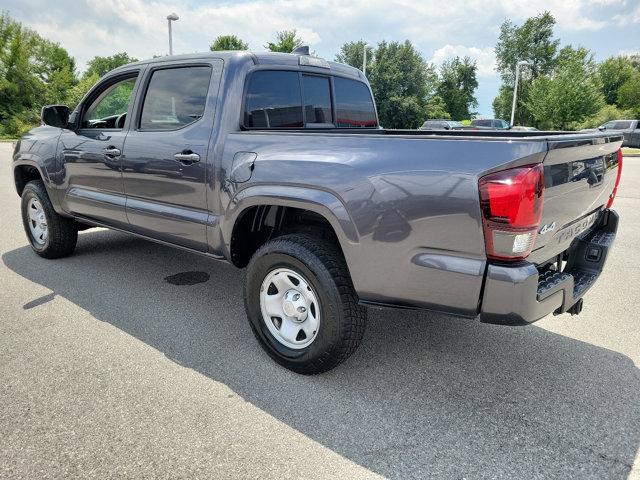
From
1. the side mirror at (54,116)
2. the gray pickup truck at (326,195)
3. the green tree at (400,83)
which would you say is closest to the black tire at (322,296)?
the gray pickup truck at (326,195)

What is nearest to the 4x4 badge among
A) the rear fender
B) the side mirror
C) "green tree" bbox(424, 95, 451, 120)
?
the rear fender

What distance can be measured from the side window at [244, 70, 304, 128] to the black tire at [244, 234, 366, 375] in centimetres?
96

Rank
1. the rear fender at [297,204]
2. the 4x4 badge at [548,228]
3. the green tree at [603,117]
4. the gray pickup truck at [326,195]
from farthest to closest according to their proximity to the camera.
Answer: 1. the green tree at [603,117]
2. the rear fender at [297,204]
3. the 4x4 badge at [548,228]
4. the gray pickup truck at [326,195]

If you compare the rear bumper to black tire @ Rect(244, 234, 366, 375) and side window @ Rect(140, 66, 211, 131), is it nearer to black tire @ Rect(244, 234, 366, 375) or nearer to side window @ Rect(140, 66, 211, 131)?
black tire @ Rect(244, 234, 366, 375)

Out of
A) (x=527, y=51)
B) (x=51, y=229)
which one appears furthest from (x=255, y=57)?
(x=527, y=51)

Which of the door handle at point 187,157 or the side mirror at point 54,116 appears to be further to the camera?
the side mirror at point 54,116

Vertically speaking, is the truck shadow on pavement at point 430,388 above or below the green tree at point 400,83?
below

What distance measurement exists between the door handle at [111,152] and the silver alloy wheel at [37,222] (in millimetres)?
1593

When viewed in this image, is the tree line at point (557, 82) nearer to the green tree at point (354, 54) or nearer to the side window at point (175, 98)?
the green tree at point (354, 54)

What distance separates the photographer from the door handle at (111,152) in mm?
3960

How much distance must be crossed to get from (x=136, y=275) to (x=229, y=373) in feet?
7.37

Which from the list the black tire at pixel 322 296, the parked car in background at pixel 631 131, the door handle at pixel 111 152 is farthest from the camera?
the parked car in background at pixel 631 131

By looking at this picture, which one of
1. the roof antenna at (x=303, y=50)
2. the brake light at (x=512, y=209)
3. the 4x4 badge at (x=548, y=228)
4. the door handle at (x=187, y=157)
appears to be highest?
the roof antenna at (x=303, y=50)

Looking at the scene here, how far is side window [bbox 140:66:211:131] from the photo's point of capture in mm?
3465
